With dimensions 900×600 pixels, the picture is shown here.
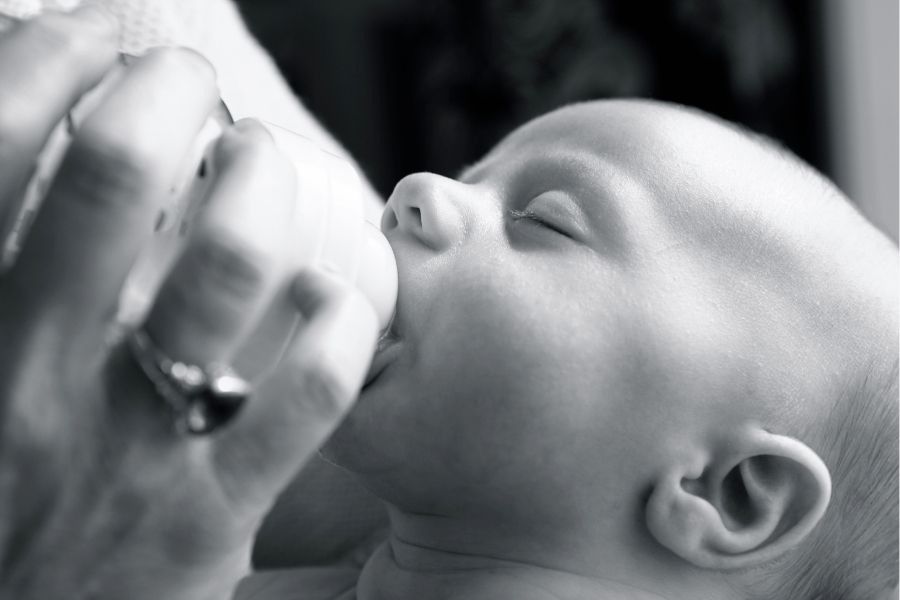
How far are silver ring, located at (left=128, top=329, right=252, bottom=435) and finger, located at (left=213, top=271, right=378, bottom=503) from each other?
0.01 m

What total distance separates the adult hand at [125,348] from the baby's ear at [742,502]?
331mm

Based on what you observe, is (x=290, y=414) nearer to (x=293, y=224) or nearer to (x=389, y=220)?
(x=293, y=224)

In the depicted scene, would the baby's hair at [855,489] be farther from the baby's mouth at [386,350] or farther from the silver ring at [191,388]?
the silver ring at [191,388]

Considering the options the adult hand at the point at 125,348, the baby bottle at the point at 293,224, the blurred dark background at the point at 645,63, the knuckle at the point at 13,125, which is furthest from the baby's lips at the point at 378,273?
the blurred dark background at the point at 645,63

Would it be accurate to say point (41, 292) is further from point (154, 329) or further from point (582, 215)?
point (582, 215)

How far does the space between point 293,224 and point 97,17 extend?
0.53ft

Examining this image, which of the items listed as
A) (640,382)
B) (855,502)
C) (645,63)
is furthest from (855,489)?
(645,63)

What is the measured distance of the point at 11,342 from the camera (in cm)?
52

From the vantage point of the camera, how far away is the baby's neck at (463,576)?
2.64 feet

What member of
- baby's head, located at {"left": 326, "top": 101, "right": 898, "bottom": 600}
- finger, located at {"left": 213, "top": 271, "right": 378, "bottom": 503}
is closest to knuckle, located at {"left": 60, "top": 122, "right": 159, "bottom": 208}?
finger, located at {"left": 213, "top": 271, "right": 378, "bottom": 503}

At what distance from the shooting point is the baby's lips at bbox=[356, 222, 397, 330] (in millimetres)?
707

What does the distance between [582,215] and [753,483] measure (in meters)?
0.25

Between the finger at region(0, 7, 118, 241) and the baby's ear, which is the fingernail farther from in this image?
the baby's ear

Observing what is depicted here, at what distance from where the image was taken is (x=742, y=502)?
825 mm
